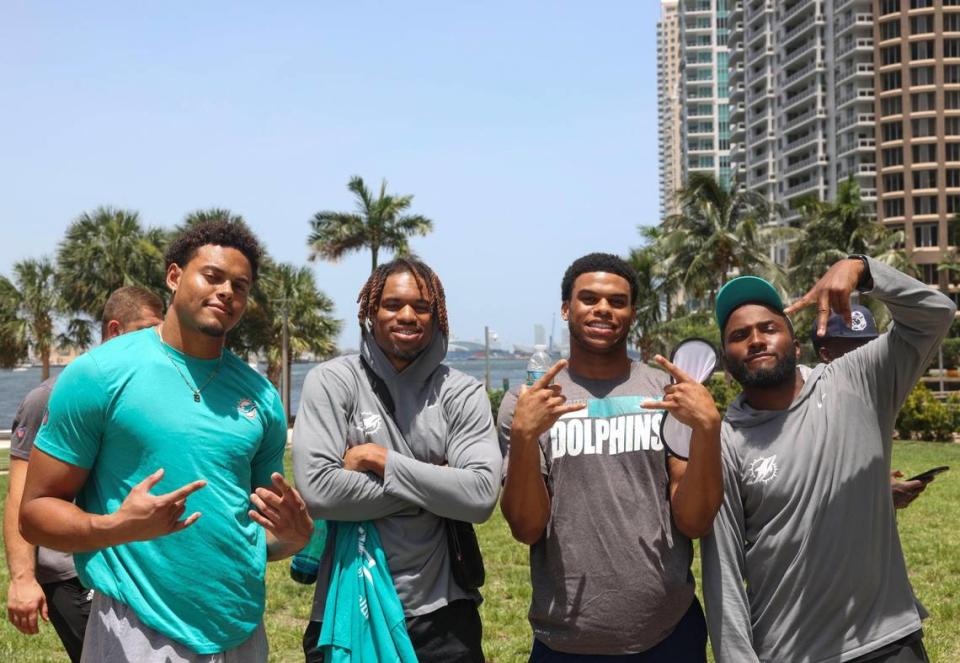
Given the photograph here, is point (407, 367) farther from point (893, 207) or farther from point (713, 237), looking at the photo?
point (893, 207)

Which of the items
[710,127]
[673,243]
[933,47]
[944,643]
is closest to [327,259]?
[673,243]

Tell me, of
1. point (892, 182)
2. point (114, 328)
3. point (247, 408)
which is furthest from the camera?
point (892, 182)

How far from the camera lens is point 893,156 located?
8675 centimetres

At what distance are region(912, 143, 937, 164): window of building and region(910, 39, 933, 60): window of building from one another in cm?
733

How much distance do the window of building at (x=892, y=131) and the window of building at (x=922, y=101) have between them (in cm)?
180

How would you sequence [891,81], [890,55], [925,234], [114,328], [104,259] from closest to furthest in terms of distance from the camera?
[114,328]
[104,259]
[925,234]
[890,55]
[891,81]

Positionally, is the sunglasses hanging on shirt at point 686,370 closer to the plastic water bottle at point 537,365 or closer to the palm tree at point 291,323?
the plastic water bottle at point 537,365

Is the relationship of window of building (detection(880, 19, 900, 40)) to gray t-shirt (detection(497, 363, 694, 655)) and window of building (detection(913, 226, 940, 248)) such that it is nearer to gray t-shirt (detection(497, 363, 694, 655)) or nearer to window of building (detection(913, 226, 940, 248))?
window of building (detection(913, 226, 940, 248))

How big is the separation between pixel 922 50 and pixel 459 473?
3647 inches

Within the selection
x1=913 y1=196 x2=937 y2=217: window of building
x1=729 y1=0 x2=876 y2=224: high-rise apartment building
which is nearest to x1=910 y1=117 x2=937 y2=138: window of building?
x1=729 y1=0 x2=876 y2=224: high-rise apartment building

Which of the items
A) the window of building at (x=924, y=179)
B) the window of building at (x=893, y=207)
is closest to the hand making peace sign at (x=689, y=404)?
the window of building at (x=924, y=179)

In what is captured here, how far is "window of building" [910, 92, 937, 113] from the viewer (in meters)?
84.8

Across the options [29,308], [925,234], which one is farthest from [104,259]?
[925,234]

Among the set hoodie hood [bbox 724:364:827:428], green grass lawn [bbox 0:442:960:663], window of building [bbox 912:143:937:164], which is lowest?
green grass lawn [bbox 0:442:960:663]
